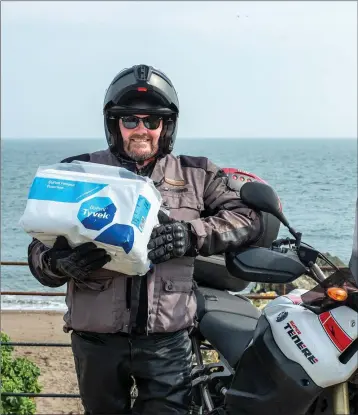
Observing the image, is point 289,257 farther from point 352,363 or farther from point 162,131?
point 162,131

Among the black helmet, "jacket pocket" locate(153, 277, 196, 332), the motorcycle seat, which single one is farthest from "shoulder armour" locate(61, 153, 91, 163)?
the motorcycle seat

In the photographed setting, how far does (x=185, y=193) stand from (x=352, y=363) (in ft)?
3.69

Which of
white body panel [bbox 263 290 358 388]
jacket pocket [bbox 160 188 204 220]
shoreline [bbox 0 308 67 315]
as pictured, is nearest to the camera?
white body panel [bbox 263 290 358 388]

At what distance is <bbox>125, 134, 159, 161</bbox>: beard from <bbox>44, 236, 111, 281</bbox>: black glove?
559mm

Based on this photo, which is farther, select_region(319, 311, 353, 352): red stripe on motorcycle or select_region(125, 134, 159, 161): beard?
select_region(125, 134, 159, 161): beard

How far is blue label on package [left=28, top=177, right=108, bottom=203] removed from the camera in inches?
96.8

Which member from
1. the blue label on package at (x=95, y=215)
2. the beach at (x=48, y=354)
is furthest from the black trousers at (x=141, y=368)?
the beach at (x=48, y=354)

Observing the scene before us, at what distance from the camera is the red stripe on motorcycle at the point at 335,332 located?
79.9 inches

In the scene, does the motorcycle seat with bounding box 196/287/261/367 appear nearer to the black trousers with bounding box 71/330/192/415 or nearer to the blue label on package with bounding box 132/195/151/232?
the black trousers with bounding box 71/330/192/415

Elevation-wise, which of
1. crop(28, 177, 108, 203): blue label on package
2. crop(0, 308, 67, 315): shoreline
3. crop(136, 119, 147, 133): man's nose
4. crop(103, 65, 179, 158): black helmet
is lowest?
crop(0, 308, 67, 315): shoreline

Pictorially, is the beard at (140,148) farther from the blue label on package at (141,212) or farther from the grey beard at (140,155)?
the blue label on package at (141,212)

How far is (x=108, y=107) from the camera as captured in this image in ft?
9.68

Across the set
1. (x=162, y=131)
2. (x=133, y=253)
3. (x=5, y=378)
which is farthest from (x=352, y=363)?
(x=5, y=378)

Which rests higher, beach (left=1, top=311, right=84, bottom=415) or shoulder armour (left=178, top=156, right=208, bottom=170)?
shoulder armour (left=178, top=156, right=208, bottom=170)
